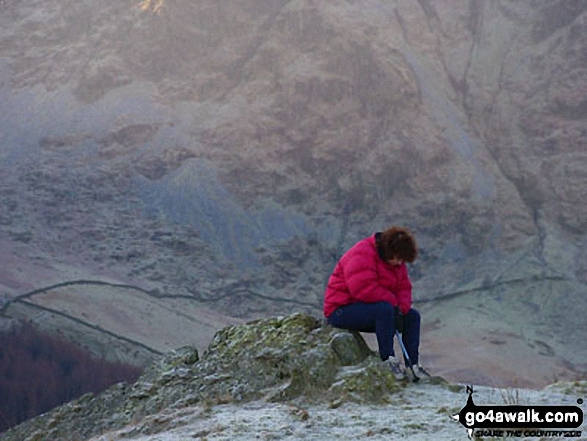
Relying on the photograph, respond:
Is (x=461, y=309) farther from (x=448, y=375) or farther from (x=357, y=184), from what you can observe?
(x=357, y=184)

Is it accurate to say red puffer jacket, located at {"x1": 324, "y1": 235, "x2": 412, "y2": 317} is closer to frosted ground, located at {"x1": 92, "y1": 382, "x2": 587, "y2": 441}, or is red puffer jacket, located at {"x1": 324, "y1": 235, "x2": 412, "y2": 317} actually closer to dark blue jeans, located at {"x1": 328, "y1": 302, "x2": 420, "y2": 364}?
dark blue jeans, located at {"x1": 328, "y1": 302, "x2": 420, "y2": 364}

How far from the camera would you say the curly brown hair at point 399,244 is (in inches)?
206

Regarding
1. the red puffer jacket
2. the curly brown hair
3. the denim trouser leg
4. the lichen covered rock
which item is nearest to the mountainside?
the lichen covered rock

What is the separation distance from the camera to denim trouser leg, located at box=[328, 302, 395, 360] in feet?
17.3

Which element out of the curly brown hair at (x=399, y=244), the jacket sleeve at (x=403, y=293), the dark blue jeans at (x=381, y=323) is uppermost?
the curly brown hair at (x=399, y=244)

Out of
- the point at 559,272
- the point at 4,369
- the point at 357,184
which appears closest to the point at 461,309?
the point at 559,272

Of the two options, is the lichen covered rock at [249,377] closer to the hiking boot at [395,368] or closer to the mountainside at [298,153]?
the hiking boot at [395,368]

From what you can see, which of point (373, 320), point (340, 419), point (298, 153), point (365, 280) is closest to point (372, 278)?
point (365, 280)

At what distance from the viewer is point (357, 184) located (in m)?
37.9

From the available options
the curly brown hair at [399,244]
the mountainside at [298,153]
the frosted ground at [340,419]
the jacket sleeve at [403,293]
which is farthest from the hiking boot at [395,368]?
the mountainside at [298,153]

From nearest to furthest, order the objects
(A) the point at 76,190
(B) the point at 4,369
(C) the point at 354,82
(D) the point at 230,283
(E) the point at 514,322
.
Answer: (B) the point at 4,369 → (E) the point at 514,322 → (D) the point at 230,283 → (A) the point at 76,190 → (C) the point at 354,82

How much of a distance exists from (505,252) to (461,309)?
4.17 meters

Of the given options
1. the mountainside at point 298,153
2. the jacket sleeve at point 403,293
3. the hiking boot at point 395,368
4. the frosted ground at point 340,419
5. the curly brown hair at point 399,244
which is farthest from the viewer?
the mountainside at point 298,153

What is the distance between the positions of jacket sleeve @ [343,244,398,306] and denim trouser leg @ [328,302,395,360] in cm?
5
